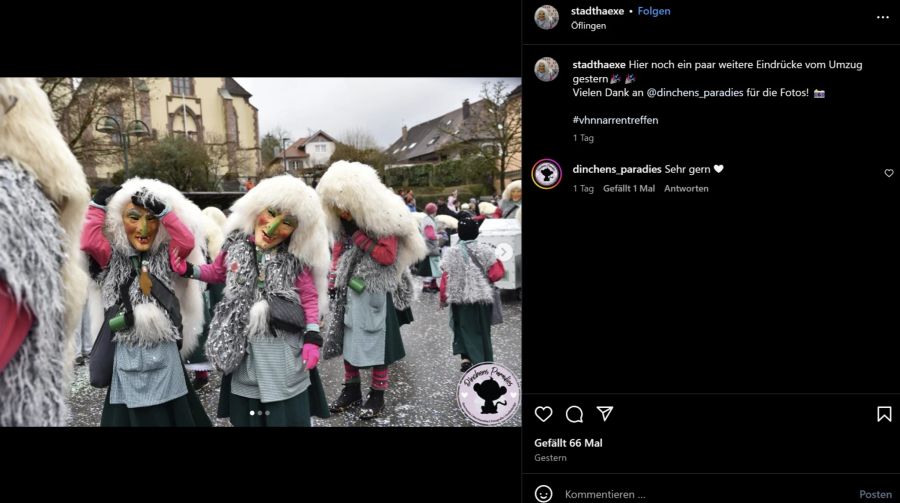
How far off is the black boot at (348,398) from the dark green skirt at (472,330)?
1.83ft

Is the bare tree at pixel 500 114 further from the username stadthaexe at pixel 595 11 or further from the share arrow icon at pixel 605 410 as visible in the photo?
the share arrow icon at pixel 605 410

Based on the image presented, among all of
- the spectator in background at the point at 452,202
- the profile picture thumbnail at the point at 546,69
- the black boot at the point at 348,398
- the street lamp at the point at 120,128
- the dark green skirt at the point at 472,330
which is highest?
the street lamp at the point at 120,128

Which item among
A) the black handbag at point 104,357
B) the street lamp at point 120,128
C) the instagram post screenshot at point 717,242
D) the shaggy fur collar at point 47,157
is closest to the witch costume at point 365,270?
the street lamp at point 120,128

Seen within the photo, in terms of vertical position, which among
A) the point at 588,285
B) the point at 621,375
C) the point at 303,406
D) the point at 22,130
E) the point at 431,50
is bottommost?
the point at 303,406

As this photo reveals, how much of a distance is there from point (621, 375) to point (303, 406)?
1.28 meters

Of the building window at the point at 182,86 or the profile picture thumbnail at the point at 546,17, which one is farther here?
the building window at the point at 182,86

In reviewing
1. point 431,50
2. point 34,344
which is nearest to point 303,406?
point 34,344

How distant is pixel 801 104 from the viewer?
94cm

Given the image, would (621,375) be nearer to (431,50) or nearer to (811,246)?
(811,246)

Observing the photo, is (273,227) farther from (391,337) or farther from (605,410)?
(605,410)

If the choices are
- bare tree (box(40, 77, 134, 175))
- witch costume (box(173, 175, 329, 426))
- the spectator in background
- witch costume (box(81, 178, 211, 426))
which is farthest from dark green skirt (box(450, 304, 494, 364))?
the spectator in background

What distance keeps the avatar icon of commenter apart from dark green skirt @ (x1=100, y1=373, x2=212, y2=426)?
1457 mm

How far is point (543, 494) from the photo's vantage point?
40.5 inches

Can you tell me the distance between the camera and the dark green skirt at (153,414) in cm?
175
